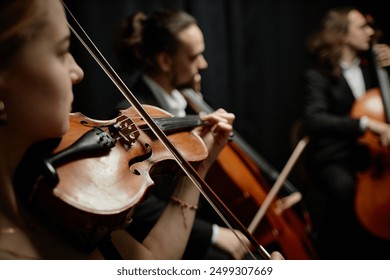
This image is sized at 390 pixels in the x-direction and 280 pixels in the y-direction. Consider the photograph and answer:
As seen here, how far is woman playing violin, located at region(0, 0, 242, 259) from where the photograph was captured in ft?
1.86

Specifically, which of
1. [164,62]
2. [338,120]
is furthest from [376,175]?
[164,62]

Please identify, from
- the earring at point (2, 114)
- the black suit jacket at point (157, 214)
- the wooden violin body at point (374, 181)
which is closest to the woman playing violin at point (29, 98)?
the earring at point (2, 114)

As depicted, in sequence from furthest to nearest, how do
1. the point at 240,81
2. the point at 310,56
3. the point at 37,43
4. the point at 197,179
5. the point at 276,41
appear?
the point at 310,56
the point at 276,41
the point at 240,81
the point at 197,179
the point at 37,43

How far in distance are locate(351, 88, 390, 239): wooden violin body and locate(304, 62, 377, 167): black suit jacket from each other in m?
0.05

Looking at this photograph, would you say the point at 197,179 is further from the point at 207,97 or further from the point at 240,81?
the point at 240,81

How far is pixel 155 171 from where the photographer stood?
0.75 m

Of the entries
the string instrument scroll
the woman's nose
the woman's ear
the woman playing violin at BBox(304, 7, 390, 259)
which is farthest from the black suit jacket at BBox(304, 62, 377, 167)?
the woman's nose

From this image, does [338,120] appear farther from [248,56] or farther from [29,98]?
[29,98]

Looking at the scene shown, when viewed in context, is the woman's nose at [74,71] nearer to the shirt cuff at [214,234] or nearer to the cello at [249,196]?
the cello at [249,196]

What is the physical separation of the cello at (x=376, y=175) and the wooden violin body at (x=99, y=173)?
87 centimetres

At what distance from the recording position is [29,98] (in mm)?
588

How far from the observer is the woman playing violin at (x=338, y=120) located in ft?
4.91

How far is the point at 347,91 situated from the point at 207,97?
0.58 m
